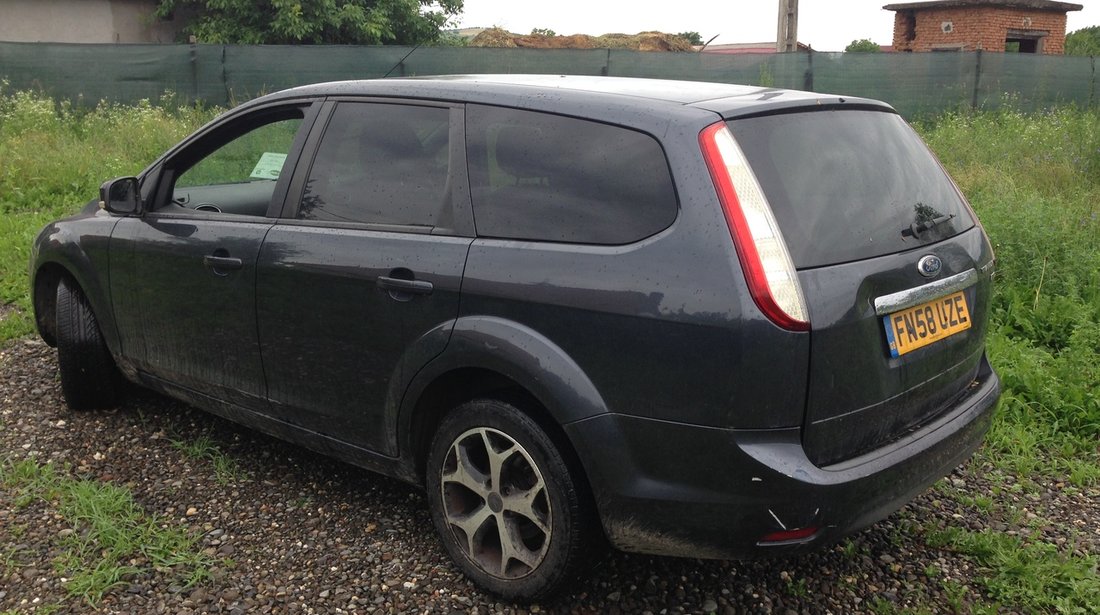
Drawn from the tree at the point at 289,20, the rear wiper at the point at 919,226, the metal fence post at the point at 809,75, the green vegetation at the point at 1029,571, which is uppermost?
the tree at the point at 289,20

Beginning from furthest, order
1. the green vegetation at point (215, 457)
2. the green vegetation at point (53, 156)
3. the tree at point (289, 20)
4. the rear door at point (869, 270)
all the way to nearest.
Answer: the tree at point (289, 20), the green vegetation at point (53, 156), the green vegetation at point (215, 457), the rear door at point (869, 270)

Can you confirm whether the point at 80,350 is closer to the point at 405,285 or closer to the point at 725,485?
the point at 405,285

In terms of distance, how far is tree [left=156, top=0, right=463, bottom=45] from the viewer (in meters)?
21.9

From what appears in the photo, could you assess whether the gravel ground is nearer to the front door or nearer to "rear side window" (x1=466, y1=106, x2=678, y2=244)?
the front door

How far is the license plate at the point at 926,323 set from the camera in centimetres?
259

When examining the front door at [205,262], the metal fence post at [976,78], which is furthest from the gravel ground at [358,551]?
the metal fence post at [976,78]

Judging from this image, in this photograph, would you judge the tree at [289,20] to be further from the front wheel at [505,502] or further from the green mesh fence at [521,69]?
the front wheel at [505,502]

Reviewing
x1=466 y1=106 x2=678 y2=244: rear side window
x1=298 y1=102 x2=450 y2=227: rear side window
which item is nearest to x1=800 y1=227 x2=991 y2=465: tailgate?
x1=466 y1=106 x2=678 y2=244: rear side window

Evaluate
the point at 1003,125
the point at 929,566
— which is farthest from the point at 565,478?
the point at 1003,125

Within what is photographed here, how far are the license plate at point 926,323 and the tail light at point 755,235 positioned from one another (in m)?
0.37

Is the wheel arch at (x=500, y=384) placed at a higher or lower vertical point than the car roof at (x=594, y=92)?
lower

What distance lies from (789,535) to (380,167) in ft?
5.96

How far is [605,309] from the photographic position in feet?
8.27

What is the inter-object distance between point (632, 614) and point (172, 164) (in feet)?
8.82
